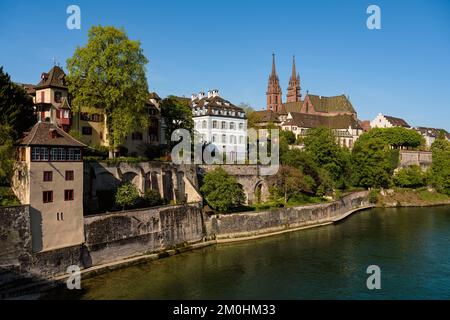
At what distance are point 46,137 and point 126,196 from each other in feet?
32.3

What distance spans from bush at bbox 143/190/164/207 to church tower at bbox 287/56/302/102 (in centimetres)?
10205

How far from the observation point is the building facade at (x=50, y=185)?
31250mm

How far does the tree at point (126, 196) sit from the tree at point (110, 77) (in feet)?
22.3

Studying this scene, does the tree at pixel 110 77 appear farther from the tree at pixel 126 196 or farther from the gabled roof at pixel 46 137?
the gabled roof at pixel 46 137

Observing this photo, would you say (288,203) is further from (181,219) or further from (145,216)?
(145,216)

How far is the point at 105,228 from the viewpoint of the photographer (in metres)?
35.6

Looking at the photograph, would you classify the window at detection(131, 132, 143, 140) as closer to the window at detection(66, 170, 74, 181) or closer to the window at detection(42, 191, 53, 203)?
the window at detection(66, 170, 74, 181)

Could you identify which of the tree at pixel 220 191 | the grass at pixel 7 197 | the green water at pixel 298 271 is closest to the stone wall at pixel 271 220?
the tree at pixel 220 191

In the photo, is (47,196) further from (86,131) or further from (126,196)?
(86,131)

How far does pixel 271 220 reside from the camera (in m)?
50.3

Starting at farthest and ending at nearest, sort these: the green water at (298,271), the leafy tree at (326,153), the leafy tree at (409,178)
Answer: the leafy tree at (409,178) → the leafy tree at (326,153) → the green water at (298,271)

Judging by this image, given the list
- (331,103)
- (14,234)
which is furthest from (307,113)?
(14,234)

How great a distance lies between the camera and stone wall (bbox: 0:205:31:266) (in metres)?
29.0
